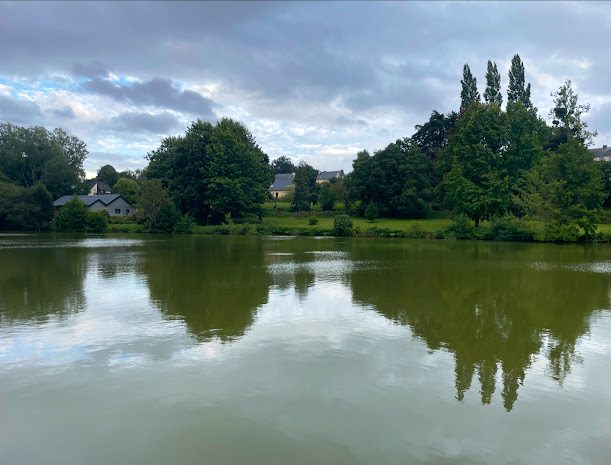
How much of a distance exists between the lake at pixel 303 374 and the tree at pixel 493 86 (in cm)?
5447

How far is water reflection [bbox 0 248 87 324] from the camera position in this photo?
13.3 metres

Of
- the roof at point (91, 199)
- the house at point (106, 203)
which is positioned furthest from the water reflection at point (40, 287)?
the roof at point (91, 199)

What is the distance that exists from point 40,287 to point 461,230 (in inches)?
1566

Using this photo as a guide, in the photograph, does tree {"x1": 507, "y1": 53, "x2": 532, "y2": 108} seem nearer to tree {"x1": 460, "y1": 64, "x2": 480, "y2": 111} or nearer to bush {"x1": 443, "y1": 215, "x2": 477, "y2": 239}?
tree {"x1": 460, "y1": 64, "x2": 480, "y2": 111}

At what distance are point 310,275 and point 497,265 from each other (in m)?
10.5

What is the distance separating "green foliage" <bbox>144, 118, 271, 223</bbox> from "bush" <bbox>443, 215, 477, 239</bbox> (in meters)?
26.7

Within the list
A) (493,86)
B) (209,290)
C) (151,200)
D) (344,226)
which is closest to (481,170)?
(344,226)

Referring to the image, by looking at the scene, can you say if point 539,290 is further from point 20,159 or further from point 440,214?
point 20,159

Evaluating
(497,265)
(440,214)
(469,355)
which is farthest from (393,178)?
(469,355)

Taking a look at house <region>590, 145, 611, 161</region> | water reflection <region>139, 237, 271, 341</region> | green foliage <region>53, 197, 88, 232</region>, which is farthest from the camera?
house <region>590, 145, 611, 161</region>

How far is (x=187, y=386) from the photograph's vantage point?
7.73m

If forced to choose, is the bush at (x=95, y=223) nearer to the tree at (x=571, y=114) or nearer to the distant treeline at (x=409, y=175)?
the distant treeline at (x=409, y=175)

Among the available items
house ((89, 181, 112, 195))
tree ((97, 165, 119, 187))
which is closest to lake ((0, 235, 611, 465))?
house ((89, 181, 112, 195))

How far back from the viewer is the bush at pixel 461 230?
47812 millimetres
